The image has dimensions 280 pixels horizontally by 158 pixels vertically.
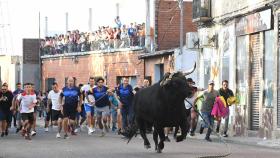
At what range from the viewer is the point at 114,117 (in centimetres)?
2653

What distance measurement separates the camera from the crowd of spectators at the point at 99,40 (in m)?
39.6

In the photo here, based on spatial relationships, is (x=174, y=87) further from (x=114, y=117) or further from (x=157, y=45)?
(x=157, y=45)

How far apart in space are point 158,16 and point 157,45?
1.41 meters

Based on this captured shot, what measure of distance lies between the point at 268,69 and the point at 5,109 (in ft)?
26.0

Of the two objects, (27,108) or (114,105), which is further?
(114,105)

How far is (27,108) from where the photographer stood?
21922 mm

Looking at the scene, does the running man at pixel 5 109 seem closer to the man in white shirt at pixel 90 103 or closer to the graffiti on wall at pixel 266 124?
the man in white shirt at pixel 90 103

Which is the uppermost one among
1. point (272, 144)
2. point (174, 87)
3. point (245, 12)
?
point (245, 12)

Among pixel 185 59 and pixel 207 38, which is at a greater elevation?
pixel 207 38

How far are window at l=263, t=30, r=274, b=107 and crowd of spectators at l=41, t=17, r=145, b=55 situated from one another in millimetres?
15993

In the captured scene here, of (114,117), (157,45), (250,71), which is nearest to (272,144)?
(250,71)

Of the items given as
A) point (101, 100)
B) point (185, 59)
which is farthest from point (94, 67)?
point (101, 100)

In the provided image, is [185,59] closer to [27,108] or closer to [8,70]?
[27,108]

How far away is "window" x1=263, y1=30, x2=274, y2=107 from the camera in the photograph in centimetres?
2266
